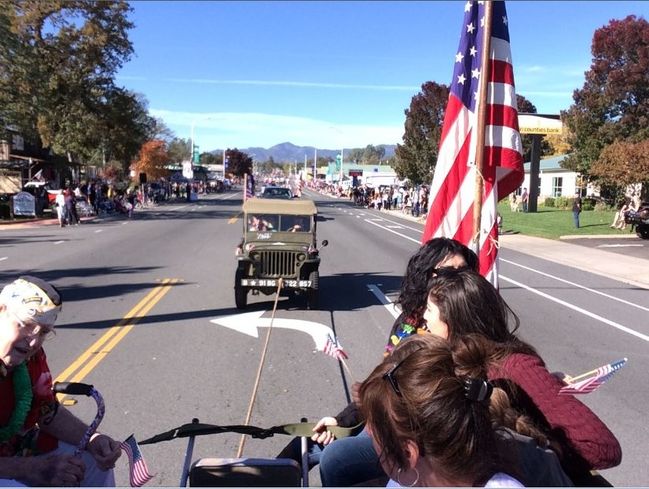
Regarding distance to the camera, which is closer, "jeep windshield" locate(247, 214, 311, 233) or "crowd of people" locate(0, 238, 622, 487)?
"crowd of people" locate(0, 238, 622, 487)

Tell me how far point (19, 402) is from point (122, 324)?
6.24 m

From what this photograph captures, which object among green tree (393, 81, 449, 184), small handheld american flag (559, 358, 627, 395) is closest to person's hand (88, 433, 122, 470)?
small handheld american flag (559, 358, 627, 395)

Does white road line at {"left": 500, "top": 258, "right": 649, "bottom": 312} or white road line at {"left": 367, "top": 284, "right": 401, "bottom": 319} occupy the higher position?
white road line at {"left": 367, "top": 284, "right": 401, "bottom": 319}

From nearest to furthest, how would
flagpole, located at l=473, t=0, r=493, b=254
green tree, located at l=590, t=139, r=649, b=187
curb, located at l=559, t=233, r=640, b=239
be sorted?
1. flagpole, located at l=473, t=0, r=493, b=254
2. curb, located at l=559, t=233, r=640, b=239
3. green tree, located at l=590, t=139, r=649, b=187

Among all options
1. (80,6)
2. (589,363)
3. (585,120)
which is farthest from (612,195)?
(589,363)

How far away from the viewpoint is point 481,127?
509cm

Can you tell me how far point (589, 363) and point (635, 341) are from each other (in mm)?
1846

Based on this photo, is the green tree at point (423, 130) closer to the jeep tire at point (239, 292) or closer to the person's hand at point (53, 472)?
the jeep tire at point (239, 292)

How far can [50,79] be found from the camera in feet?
119

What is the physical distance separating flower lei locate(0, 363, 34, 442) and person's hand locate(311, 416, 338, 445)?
1393mm

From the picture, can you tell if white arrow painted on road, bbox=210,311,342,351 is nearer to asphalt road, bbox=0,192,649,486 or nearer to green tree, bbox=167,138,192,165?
asphalt road, bbox=0,192,649,486

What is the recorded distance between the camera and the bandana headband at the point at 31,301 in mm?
2643

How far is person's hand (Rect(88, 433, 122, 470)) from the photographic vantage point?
296cm

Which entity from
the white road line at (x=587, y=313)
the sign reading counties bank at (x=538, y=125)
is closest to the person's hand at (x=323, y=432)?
the white road line at (x=587, y=313)
